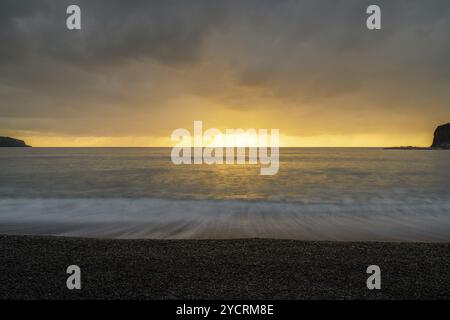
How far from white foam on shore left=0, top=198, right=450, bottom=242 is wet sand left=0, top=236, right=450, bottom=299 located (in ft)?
8.16

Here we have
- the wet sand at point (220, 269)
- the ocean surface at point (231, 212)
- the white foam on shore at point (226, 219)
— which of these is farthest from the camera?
the ocean surface at point (231, 212)

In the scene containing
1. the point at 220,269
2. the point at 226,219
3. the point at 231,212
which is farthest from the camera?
the point at 231,212

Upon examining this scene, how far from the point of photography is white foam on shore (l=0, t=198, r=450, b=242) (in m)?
11.6

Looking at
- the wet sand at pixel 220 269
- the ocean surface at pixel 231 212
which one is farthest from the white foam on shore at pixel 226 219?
the wet sand at pixel 220 269

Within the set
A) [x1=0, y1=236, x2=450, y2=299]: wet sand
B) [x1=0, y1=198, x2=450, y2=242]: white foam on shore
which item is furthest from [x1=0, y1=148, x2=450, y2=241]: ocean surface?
[x1=0, y1=236, x2=450, y2=299]: wet sand

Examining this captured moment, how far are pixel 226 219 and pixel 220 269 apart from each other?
7.76 m

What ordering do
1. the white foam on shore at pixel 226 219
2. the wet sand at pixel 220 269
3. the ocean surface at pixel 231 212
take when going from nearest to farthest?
the wet sand at pixel 220 269 → the white foam on shore at pixel 226 219 → the ocean surface at pixel 231 212

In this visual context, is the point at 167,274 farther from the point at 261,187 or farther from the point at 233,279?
the point at 261,187

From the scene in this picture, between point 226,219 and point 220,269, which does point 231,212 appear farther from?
point 220,269

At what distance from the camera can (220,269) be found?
6.83 m

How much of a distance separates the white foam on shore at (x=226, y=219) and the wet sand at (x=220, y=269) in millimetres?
2487

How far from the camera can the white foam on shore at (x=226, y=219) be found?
11617 mm

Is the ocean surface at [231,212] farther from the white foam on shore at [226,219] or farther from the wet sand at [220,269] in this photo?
the wet sand at [220,269]

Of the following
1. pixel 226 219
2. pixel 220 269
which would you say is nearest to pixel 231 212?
pixel 226 219
